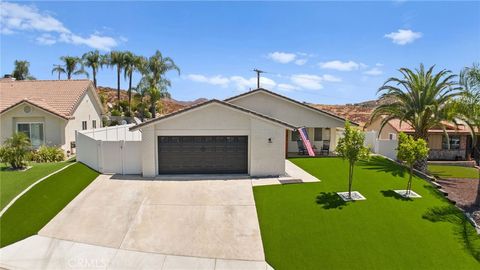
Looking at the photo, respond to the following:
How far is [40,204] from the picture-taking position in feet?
40.4

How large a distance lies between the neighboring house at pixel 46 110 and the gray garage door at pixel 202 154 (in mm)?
11216

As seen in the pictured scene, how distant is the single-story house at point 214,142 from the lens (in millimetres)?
16984

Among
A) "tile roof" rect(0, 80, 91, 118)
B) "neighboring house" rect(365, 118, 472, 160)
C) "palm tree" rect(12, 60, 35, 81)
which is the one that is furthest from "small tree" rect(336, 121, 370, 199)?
"palm tree" rect(12, 60, 35, 81)

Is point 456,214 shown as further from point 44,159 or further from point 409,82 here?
point 44,159

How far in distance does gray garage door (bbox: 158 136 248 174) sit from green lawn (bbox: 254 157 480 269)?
320cm

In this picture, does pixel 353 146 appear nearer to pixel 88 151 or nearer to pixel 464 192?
pixel 464 192

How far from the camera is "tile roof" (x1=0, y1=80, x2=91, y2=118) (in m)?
24.2

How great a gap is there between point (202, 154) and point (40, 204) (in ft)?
26.9

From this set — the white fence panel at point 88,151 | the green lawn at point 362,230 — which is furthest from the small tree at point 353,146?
the white fence panel at point 88,151

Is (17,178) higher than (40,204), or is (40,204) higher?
(17,178)

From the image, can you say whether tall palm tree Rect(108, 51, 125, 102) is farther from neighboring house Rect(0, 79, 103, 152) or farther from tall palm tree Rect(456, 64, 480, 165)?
tall palm tree Rect(456, 64, 480, 165)

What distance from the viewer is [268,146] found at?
1720 cm

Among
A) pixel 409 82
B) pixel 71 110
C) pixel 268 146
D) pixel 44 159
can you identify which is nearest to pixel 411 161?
pixel 268 146

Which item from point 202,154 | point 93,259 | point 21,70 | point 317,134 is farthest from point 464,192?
point 21,70
